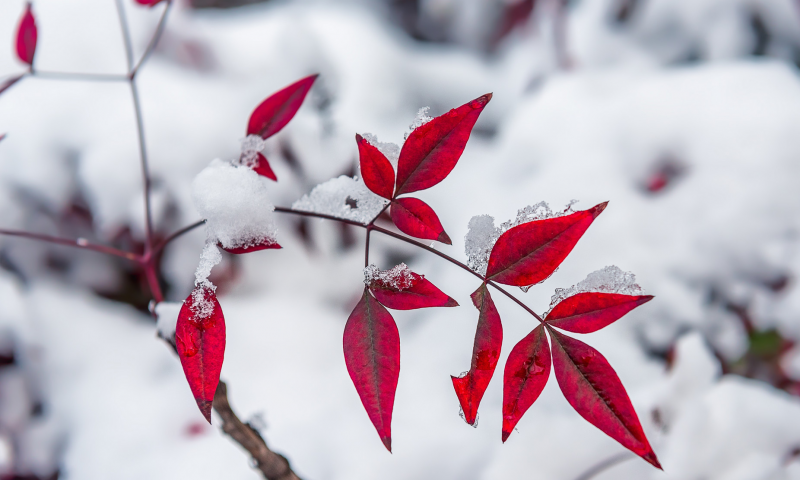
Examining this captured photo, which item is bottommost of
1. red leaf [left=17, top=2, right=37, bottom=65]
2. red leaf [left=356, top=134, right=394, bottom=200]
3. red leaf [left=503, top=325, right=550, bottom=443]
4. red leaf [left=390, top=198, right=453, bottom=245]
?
red leaf [left=503, top=325, right=550, bottom=443]

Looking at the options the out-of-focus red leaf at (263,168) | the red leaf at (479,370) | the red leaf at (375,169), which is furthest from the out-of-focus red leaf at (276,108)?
the red leaf at (479,370)

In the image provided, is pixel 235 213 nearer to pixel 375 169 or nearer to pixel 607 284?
pixel 375 169

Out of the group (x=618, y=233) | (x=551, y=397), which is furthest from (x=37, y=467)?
(x=618, y=233)

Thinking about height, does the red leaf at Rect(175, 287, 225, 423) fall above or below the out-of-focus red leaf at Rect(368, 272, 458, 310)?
below

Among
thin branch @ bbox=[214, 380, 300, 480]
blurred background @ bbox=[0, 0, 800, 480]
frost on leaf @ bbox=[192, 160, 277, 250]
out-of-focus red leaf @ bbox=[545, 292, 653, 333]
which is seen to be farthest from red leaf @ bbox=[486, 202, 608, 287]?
blurred background @ bbox=[0, 0, 800, 480]

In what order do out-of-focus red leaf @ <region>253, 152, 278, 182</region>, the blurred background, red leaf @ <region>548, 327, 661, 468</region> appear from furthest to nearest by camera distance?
1. the blurred background
2. out-of-focus red leaf @ <region>253, 152, 278, 182</region>
3. red leaf @ <region>548, 327, 661, 468</region>

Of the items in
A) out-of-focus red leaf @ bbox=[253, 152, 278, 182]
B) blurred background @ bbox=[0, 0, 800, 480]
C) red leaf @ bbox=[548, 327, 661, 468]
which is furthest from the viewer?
blurred background @ bbox=[0, 0, 800, 480]

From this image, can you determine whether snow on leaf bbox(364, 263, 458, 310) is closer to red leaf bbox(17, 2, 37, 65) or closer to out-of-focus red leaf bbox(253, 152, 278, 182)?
out-of-focus red leaf bbox(253, 152, 278, 182)

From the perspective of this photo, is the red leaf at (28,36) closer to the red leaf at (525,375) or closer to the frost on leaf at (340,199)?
the frost on leaf at (340,199)
